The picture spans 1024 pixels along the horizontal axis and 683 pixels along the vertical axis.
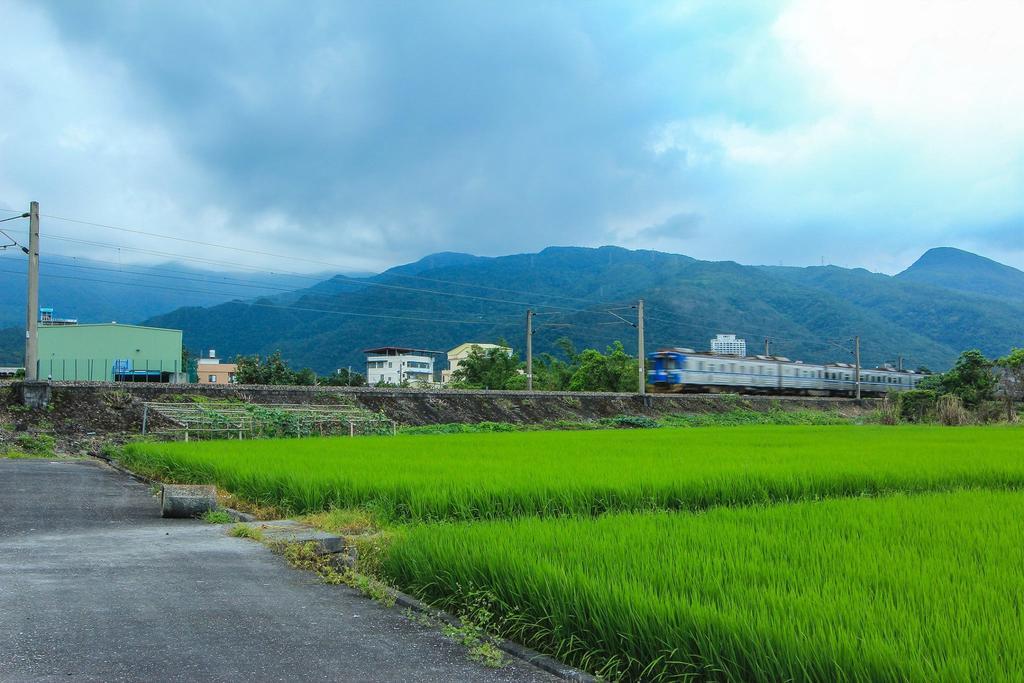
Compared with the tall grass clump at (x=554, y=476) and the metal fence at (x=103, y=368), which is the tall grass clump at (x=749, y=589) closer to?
the tall grass clump at (x=554, y=476)

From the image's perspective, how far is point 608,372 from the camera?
52000 mm

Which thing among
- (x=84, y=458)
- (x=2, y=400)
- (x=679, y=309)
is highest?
(x=679, y=309)

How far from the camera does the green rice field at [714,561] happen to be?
123 inches

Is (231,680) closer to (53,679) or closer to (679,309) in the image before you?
(53,679)

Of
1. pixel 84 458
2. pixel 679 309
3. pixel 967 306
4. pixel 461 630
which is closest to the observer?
pixel 461 630

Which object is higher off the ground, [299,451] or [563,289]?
[563,289]

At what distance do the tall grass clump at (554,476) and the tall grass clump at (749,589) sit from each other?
1792mm

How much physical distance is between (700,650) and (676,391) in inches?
1644

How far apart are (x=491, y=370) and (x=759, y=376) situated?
17.6 metres

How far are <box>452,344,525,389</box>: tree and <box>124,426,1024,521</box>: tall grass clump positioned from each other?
129 ft

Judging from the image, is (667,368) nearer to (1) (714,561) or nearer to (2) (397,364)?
(1) (714,561)

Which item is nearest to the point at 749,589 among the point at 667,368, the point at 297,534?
the point at 297,534

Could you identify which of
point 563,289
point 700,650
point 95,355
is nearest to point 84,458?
point 700,650

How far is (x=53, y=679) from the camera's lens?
137 inches
